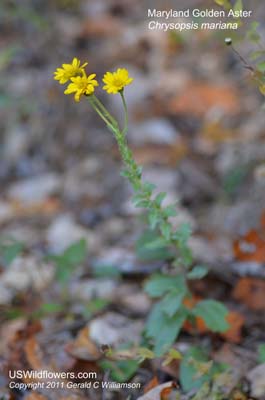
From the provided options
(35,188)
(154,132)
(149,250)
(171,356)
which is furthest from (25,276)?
(154,132)

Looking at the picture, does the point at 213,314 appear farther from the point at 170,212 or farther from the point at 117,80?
the point at 117,80

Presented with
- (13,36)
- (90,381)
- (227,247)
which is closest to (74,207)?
(227,247)

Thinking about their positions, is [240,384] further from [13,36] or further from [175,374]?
[13,36]

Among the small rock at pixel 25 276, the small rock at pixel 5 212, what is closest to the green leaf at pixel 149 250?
→ the small rock at pixel 25 276

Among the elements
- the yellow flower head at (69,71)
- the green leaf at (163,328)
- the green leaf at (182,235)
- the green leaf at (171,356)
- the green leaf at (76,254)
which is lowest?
the green leaf at (171,356)

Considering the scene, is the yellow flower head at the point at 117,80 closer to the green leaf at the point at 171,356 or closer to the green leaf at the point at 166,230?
the green leaf at the point at 166,230

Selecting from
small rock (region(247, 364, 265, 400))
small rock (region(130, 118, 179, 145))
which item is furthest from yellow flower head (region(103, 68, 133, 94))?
small rock (region(130, 118, 179, 145))

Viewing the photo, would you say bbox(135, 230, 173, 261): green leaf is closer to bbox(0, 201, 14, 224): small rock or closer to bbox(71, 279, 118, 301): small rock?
bbox(71, 279, 118, 301): small rock
